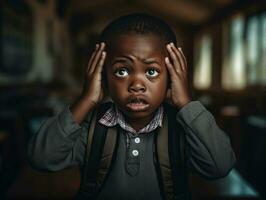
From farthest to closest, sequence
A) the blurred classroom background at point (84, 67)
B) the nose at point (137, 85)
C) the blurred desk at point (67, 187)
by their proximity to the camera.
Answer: the blurred classroom background at point (84, 67)
the blurred desk at point (67, 187)
the nose at point (137, 85)

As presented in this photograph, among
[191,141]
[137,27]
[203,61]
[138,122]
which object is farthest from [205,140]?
[203,61]

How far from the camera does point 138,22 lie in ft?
2.53

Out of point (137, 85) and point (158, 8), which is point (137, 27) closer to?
point (137, 85)

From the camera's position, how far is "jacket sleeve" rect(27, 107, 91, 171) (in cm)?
76

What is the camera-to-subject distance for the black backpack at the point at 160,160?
0.77 m

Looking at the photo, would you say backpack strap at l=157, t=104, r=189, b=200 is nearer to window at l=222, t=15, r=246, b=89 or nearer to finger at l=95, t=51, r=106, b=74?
finger at l=95, t=51, r=106, b=74

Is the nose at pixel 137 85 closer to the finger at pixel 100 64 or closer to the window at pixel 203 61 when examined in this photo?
the finger at pixel 100 64

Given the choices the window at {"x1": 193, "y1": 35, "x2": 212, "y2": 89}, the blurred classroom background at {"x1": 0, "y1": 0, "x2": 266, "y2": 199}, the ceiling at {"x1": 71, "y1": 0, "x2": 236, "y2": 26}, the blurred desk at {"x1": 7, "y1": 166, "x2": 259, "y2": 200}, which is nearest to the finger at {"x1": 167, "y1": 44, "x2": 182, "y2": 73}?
the blurred classroom background at {"x1": 0, "y1": 0, "x2": 266, "y2": 199}

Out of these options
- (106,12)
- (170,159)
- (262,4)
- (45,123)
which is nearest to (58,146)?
(45,123)

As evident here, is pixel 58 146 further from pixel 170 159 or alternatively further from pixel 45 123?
pixel 170 159

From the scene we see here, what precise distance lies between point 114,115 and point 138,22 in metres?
0.18

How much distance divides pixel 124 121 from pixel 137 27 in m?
0.17

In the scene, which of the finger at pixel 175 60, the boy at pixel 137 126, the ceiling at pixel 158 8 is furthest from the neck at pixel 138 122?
the ceiling at pixel 158 8

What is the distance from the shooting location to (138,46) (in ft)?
2.44
